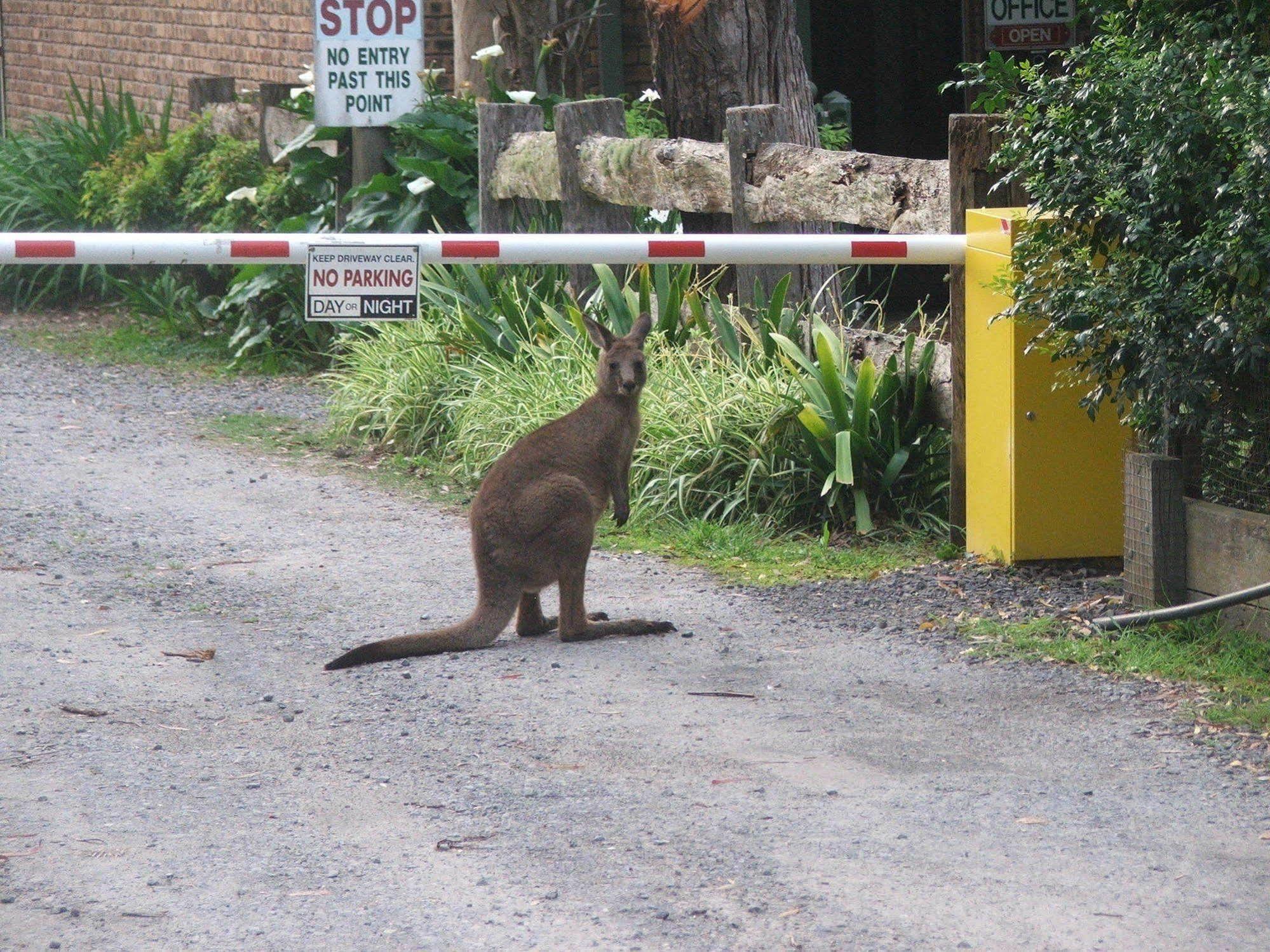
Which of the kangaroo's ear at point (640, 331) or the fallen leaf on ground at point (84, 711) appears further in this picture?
the kangaroo's ear at point (640, 331)

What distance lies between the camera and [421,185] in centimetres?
1126

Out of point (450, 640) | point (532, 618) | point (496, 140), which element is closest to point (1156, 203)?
point (532, 618)

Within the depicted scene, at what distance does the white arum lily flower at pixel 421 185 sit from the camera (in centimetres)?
1125

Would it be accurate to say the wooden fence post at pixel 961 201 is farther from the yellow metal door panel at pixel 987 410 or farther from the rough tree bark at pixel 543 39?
the rough tree bark at pixel 543 39

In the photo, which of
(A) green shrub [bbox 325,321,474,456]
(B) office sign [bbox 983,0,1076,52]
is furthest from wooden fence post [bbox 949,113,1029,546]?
(B) office sign [bbox 983,0,1076,52]

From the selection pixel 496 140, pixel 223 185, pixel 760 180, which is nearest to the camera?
pixel 760 180

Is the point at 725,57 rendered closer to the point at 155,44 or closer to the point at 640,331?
the point at 640,331

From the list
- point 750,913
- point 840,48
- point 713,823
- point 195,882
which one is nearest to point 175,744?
point 195,882

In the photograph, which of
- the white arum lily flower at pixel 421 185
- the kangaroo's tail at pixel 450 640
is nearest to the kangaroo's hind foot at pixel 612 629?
the kangaroo's tail at pixel 450 640

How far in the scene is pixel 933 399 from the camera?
296 inches

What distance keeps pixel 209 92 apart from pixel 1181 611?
478 inches

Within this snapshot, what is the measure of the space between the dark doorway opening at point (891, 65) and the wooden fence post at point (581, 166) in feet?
18.9

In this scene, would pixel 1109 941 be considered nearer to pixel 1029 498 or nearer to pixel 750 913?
pixel 750 913

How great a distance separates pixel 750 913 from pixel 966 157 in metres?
4.02
